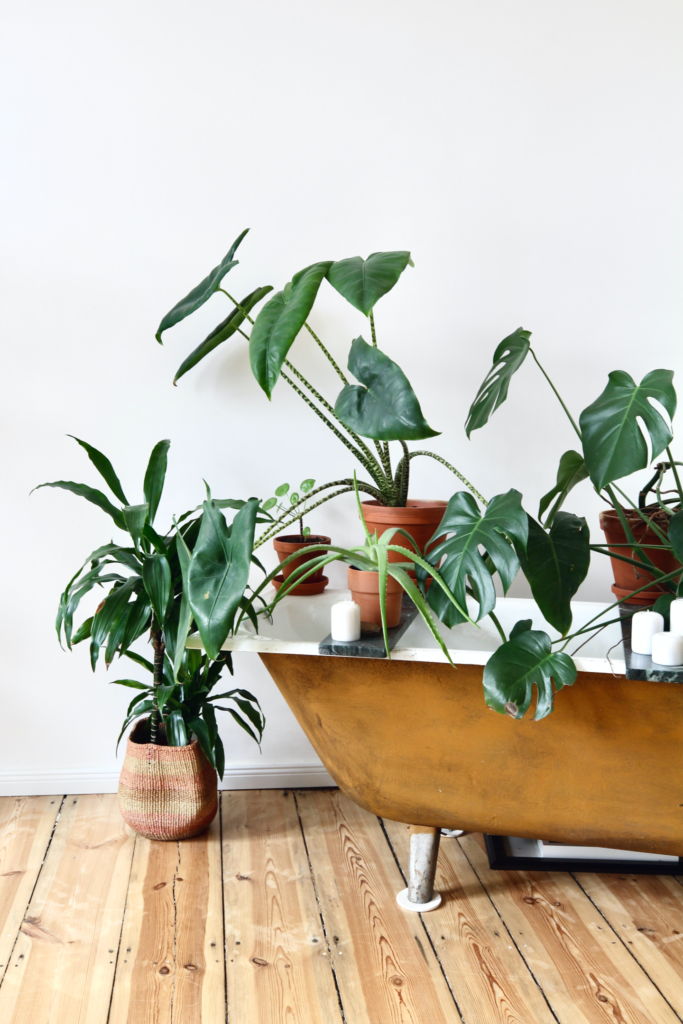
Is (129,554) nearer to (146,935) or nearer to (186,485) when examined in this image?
(186,485)

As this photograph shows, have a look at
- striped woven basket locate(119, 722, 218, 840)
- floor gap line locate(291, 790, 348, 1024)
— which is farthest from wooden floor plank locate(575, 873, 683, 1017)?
striped woven basket locate(119, 722, 218, 840)

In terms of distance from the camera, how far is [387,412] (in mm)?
1248

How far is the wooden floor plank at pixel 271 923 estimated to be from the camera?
129 cm

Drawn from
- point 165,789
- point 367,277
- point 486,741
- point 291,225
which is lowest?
point 165,789

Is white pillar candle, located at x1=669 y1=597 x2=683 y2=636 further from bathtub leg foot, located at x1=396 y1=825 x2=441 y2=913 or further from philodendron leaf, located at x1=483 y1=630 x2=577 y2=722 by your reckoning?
bathtub leg foot, located at x1=396 y1=825 x2=441 y2=913

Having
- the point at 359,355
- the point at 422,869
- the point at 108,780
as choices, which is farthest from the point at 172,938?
the point at 359,355

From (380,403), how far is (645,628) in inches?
23.1

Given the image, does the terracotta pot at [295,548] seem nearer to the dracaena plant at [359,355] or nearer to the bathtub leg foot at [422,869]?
the dracaena plant at [359,355]

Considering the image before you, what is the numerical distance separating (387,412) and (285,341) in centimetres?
22

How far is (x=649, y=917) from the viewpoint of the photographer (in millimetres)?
1529

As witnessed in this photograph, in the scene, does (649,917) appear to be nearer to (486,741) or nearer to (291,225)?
(486,741)

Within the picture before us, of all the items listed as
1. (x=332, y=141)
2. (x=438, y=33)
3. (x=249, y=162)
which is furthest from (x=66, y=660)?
(x=438, y=33)

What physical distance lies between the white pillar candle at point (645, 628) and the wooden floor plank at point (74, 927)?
3.55ft

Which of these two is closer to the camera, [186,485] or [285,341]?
[285,341]
